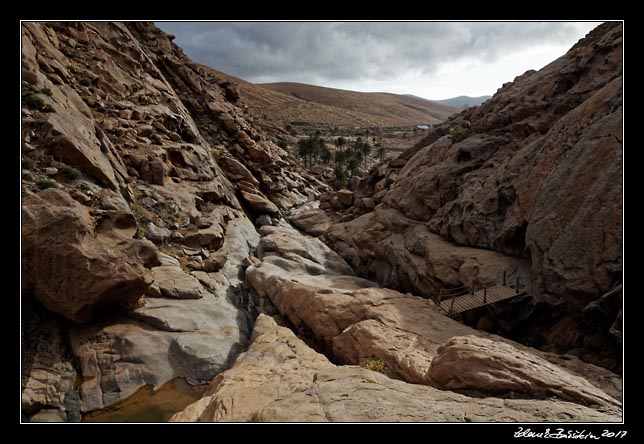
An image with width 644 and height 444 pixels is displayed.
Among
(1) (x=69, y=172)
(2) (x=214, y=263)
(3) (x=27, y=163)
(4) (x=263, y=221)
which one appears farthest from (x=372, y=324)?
(4) (x=263, y=221)

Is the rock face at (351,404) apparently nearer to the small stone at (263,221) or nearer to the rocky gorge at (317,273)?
the rocky gorge at (317,273)

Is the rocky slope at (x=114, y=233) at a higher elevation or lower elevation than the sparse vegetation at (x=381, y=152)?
lower

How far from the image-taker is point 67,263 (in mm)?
12273

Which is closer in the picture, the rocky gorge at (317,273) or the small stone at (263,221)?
the rocky gorge at (317,273)

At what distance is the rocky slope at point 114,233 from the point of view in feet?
39.8

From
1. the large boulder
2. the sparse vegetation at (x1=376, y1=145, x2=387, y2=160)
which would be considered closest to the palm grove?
the sparse vegetation at (x1=376, y1=145, x2=387, y2=160)

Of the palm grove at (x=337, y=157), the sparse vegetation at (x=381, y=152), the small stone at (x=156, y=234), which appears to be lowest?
the small stone at (x=156, y=234)

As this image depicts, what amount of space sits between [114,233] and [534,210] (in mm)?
18101

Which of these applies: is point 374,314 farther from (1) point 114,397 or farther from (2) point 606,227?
(1) point 114,397

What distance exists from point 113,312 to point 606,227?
18.3 m

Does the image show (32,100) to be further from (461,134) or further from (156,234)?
(461,134)

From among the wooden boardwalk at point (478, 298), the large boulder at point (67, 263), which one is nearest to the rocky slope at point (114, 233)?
the large boulder at point (67, 263)

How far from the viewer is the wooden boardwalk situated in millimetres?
13773

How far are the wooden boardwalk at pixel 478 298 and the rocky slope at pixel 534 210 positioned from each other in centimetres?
77
